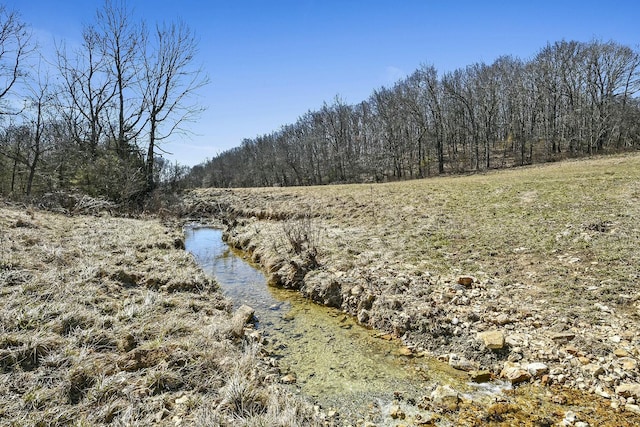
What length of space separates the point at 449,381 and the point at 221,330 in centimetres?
312

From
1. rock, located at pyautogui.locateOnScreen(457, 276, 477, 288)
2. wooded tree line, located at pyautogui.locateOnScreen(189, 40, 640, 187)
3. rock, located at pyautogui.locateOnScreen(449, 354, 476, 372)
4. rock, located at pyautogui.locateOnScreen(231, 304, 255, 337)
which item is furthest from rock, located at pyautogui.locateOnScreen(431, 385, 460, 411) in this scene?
wooded tree line, located at pyautogui.locateOnScreen(189, 40, 640, 187)

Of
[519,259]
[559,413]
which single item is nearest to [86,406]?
[559,413]

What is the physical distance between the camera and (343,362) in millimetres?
4559

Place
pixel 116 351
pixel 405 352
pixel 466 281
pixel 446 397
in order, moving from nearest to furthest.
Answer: pixel 446 397, pixel 116 351, pixel 405 352, pixel 466 281

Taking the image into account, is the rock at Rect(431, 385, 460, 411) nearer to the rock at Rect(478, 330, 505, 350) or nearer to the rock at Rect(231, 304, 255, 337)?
the rock at Rect(478, 330, 505, 350)

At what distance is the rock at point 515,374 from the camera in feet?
12.6

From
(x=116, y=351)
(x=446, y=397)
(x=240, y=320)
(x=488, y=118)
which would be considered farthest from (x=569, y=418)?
(x=488, y=118)

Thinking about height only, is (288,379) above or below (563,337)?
below

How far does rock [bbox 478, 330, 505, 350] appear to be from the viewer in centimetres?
430

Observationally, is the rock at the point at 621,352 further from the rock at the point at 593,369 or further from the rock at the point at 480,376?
the rock at the point at 480,376

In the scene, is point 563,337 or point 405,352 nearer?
point 563,337

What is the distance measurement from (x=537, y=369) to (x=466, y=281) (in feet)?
7.18

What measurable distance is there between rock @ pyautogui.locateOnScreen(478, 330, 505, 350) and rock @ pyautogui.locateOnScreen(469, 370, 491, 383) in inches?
15.7

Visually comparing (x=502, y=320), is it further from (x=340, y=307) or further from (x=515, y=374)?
(x=340, y=307)
